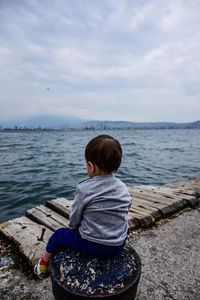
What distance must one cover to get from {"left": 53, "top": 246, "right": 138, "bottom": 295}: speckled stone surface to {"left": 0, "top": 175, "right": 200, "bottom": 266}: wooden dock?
38.3 inches

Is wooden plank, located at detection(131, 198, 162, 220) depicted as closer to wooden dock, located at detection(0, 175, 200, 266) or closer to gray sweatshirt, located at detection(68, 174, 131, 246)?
wooden dock, located at detection(0, 175, 200, 266)

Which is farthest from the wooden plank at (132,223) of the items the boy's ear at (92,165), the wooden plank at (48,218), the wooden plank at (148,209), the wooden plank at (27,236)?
the boy's ear at (92,165)

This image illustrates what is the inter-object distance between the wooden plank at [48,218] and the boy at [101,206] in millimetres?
1655

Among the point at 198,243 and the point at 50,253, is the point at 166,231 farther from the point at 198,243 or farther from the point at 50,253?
the point at 50,253

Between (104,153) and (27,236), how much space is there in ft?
6.69

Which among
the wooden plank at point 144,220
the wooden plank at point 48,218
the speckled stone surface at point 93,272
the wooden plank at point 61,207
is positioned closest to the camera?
the speckled stone surface at point 93,272

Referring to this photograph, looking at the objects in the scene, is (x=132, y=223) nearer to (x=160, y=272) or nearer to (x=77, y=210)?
(x=160, y=272)

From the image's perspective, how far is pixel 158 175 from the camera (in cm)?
1120

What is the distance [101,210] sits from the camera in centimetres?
163

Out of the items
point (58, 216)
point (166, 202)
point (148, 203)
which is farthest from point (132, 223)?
point (58, 216)

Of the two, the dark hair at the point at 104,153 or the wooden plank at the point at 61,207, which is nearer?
the dark hair at the point at 104,153

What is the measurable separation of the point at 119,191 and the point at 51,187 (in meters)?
7.22

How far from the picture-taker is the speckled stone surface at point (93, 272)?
4.90 feet

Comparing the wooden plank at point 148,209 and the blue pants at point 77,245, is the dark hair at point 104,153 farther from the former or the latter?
the wooden plank at point 148,209
